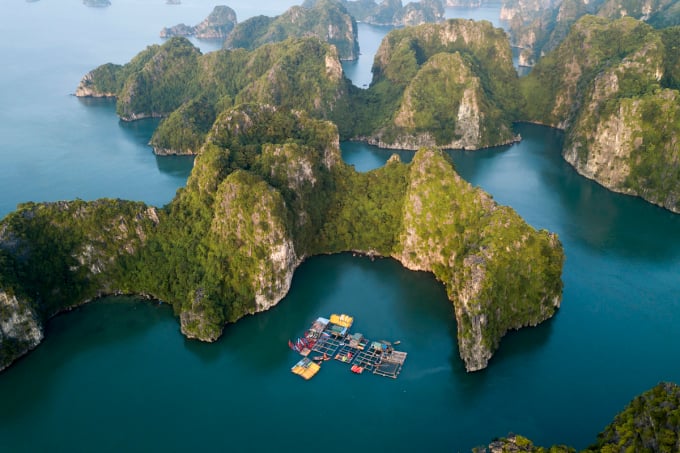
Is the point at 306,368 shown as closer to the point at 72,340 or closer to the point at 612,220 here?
the point at 72,340

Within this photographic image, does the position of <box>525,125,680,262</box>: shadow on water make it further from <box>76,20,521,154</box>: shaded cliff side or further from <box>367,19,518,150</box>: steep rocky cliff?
<box>76,20,521,154</box>: shaded cliff side

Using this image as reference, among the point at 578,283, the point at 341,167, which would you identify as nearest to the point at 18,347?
the point at 341,167

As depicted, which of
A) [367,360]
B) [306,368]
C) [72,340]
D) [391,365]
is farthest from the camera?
[72,340]

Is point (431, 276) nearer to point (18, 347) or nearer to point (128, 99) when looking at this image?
point (18, 347)


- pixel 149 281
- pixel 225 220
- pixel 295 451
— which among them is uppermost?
pixel 225 220

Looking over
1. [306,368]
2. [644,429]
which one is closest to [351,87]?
[306,368]

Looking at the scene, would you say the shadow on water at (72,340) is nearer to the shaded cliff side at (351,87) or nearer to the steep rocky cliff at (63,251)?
the steep rocky cliff at (63,251)

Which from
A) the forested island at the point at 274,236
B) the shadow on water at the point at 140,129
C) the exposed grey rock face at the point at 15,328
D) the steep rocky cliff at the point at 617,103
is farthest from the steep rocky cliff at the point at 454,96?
the exposed grey rock face at the point at 15,328
